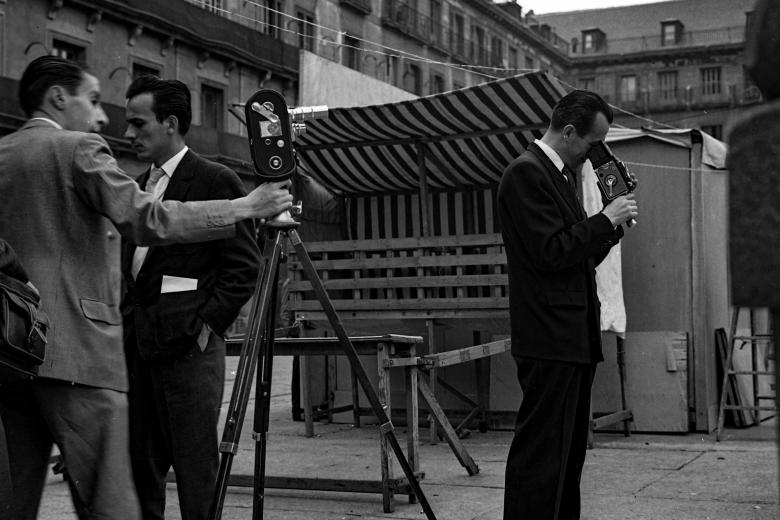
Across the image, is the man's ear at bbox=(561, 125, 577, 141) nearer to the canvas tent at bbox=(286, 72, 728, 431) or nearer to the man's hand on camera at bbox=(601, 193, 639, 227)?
the man's hand on camera at bbox=(601, 193, 639, 227)

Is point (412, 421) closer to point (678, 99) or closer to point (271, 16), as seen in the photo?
point (271, 16)

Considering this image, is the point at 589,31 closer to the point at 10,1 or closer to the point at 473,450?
the point at 10,1

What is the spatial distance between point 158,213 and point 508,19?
175 ft

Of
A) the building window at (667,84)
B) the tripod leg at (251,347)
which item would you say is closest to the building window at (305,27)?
the tripod leg at (251,347)

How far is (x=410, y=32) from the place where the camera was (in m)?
43.2

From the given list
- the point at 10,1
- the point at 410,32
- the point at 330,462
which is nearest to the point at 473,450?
the point at 330,462

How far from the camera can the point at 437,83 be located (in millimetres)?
45719

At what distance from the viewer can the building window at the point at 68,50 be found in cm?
2584

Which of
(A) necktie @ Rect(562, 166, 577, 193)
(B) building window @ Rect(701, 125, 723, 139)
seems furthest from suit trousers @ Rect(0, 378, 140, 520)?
(B) building window @ Rect(701, 125, 723, 139)

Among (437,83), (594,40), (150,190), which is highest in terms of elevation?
(594,40)

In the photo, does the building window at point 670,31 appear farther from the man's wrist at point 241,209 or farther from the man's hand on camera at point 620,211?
the man's wrist at point 241,209

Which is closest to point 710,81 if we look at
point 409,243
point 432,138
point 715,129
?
point 715,129

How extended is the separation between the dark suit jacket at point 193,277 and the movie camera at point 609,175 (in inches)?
56.7

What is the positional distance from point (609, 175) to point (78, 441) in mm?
2381
